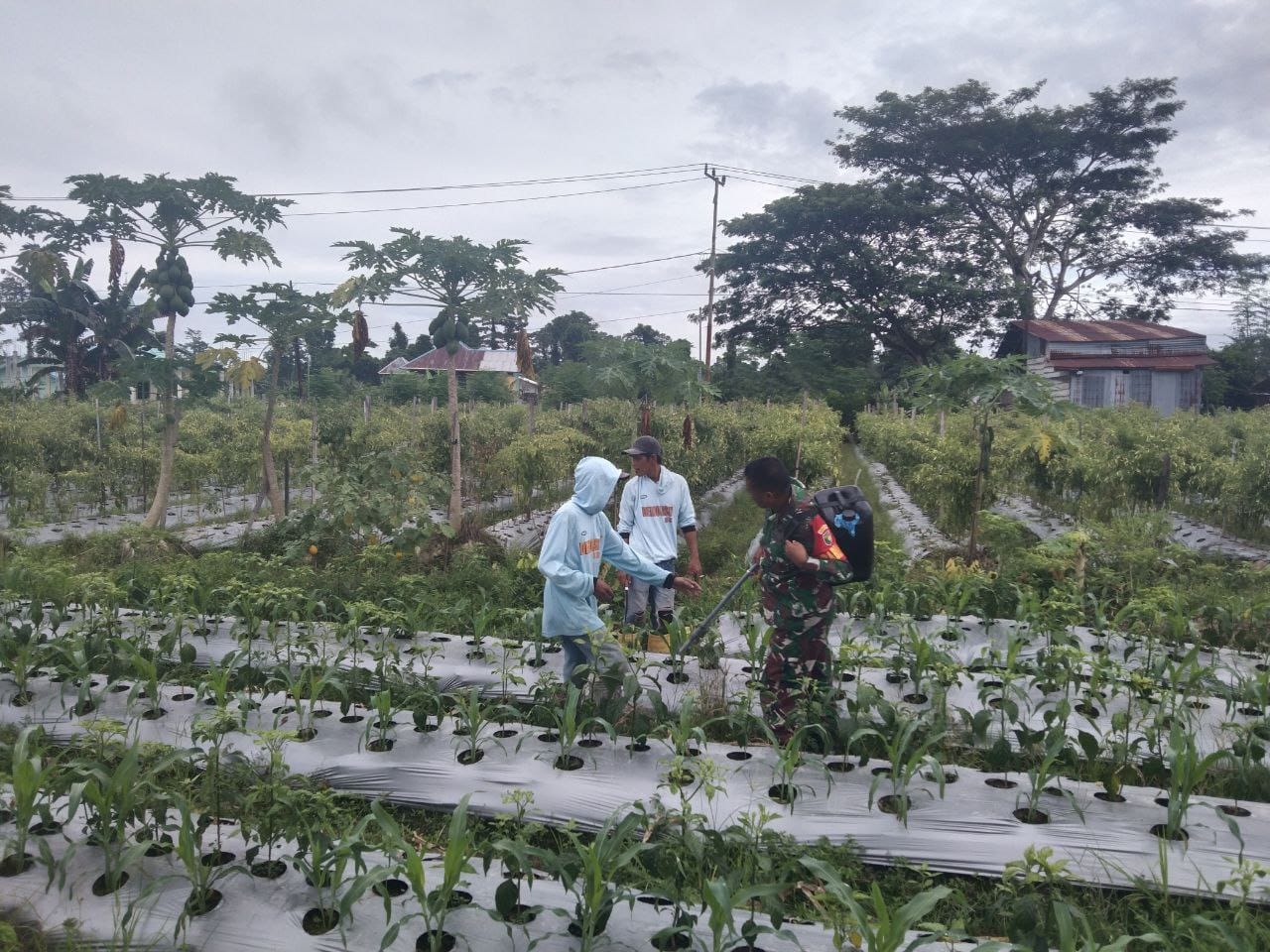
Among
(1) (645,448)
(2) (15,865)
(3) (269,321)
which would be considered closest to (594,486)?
(1) (645,448)

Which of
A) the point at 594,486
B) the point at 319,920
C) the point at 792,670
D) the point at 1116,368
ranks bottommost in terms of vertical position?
the point at 319,920

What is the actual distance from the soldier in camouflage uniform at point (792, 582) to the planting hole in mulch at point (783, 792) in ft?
1.43

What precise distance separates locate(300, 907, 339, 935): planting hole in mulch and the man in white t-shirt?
9.20 feet

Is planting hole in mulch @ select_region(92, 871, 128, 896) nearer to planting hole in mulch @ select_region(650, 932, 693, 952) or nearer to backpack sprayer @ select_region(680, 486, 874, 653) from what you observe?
planting hole in mulch @ select_region(650, 932, 693, 952)

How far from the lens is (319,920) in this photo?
100 inches

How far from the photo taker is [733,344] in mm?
30922

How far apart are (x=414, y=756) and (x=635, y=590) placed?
196 cm

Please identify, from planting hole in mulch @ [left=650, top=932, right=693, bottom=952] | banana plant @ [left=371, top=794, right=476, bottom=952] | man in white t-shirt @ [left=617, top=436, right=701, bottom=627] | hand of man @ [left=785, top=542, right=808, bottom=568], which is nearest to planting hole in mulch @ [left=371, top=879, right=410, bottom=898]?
banana plant @ [left=371, top=794, right=476, bottom=952]

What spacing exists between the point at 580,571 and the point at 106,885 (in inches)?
80.1

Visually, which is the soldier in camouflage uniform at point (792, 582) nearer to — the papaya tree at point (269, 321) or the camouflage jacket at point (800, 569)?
the camouflage jacket at point (800, 569)

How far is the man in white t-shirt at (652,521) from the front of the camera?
17.2 feet

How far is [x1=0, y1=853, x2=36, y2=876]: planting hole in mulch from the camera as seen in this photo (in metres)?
2.76

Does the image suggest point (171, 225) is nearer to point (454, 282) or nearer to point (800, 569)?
point (454, 282)

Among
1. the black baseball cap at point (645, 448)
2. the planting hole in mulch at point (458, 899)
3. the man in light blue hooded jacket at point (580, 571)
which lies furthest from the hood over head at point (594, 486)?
the planting hole in mulch at point (458, 899)
